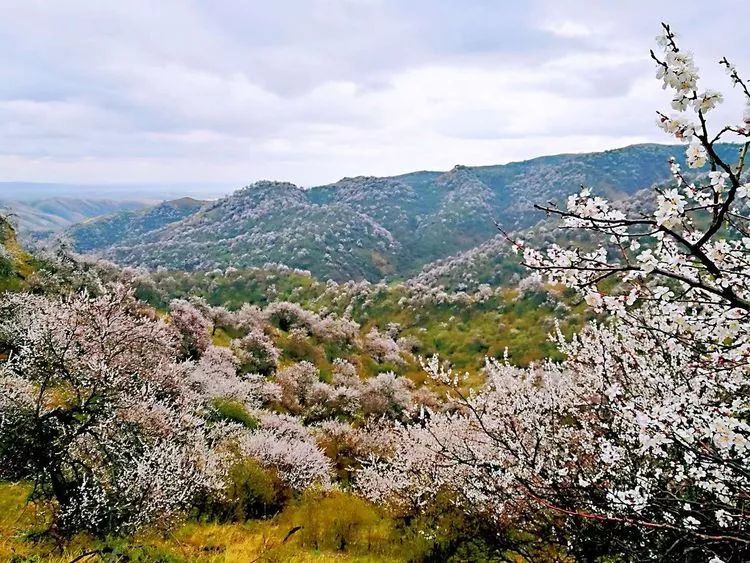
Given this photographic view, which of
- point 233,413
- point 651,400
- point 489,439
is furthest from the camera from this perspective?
point 233,413

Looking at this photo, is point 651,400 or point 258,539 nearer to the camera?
point 651,400

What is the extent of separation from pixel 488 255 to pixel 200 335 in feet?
340

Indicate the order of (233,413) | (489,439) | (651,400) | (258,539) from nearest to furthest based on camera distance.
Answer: (651,400) < (489,439) < (258,539) < (233,413)

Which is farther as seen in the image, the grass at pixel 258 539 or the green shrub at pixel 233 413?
the green shrub at pixel 233 413

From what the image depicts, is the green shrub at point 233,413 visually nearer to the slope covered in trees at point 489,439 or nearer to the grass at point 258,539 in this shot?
the slope covered in trees at point 489,439

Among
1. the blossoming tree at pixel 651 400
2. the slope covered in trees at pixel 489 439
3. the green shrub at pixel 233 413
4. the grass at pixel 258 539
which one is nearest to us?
the blossoming tree at pixel 651 400

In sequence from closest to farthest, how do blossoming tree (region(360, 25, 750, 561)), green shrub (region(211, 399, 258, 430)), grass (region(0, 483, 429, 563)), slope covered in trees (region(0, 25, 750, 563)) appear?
blossoming tree (region(360, 25, 750, 561)), slope covered in trees (region(0, 25, 750, 563)), grass (region(0, 483, 429, 563)), green shrub (region(211, 399, 258, 430))

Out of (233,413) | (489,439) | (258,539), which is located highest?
(489,439)

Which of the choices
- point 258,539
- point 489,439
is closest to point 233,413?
point 258,539

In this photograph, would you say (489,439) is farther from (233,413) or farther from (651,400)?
(233,413)

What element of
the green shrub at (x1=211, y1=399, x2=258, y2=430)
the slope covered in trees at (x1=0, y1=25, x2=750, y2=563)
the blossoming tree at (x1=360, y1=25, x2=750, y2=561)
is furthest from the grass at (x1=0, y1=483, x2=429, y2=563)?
the green shrub at (x1=211, y1=399, x2=258, y2=430)

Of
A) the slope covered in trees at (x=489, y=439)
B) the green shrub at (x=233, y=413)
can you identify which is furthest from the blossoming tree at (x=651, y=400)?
the green shrub at (x=233, y=413)

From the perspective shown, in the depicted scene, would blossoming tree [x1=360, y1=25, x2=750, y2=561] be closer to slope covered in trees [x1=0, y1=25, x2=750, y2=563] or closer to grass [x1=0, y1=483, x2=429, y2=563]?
slope covered in trees [x1=0, y1=25, x2=750, y2=563]

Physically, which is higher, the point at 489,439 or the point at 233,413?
the point at 489,439
